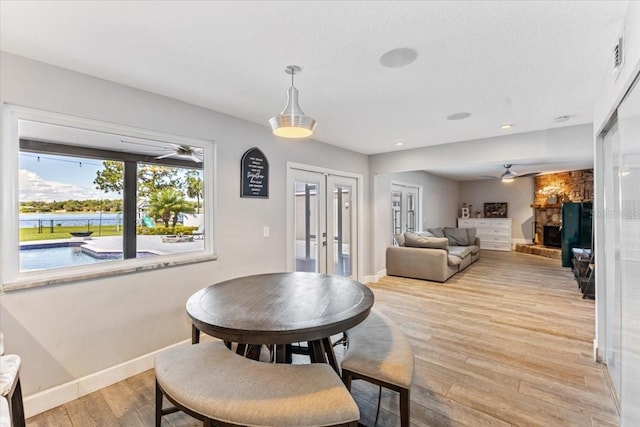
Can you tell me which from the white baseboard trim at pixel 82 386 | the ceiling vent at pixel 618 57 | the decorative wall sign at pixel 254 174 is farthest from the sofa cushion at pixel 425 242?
the white baseboard trim at pixel 82 386

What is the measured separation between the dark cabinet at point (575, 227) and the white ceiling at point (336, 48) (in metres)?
4.44

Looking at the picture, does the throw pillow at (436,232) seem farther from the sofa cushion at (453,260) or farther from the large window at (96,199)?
the large window at (96,199)

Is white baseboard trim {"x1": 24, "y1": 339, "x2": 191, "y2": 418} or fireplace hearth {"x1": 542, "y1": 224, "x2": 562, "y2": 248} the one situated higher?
fireplace hearth {"x1": 542, "y1": 224, "x2": 562, "y2": 248}

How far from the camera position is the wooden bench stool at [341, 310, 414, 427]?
59.1 inches

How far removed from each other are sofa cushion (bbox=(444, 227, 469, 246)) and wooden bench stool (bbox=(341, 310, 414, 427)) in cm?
596

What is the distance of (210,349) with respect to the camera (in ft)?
5.46

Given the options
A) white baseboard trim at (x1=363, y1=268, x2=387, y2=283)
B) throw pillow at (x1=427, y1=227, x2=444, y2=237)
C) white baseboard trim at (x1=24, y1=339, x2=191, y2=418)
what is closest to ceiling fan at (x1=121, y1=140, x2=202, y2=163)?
white baseboard trim at (x1=24, y1=339, x2=191, y2=418)

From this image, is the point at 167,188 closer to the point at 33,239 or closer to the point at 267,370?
the point at 33,239

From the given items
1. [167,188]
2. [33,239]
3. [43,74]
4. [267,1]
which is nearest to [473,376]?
[267,1]

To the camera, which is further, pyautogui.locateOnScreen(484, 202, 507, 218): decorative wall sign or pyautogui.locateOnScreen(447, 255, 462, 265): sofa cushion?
pyautogui.locateOnScreen(484, 202, 507, 218): decorative wall sign

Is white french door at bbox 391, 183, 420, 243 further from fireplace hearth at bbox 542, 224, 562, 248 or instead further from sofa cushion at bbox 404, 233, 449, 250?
fireplace hearth at bbox 542, 224, 562, 248

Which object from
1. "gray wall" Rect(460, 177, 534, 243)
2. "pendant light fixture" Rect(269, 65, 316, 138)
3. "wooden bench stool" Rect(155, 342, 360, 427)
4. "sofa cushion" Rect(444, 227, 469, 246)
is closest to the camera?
"wooden bench stool" Rect(155, 342, 360, 427)

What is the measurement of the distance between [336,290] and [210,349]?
87 centimetres

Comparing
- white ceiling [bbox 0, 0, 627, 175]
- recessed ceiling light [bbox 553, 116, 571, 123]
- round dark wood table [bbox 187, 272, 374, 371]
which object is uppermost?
recessed ceiling light [bbox 553, 116, 571, 123]
